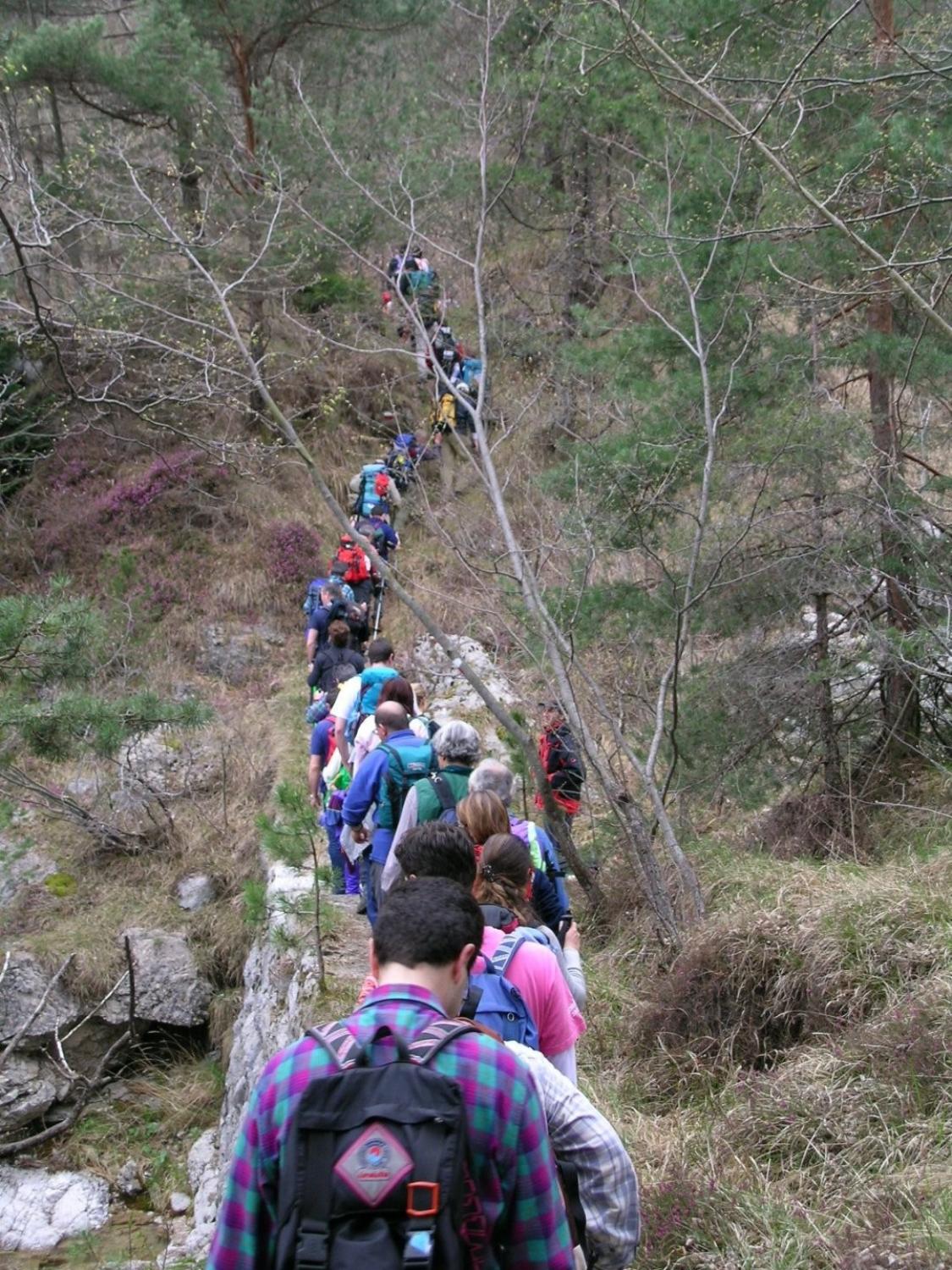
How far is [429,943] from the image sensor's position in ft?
6.60

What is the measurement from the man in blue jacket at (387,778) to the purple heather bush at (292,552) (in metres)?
11.1

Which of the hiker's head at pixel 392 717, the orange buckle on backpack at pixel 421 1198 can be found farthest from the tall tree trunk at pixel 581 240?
the orange buckle on backpack at pixel 421 1198

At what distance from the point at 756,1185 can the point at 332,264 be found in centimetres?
1571

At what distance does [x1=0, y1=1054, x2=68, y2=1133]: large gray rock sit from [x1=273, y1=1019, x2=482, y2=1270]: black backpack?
8902 mm

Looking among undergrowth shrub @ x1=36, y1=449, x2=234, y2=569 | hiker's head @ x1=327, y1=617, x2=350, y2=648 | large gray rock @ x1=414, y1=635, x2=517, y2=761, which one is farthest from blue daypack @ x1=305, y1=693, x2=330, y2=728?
undergrowth shrub @ x1=36, y1=449, x2=234, y2=569

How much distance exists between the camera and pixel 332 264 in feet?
56.1

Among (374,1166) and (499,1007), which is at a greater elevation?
(499,1007)

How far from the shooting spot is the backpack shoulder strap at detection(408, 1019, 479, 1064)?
178 centimetres

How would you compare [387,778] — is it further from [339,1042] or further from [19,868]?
[19,868]

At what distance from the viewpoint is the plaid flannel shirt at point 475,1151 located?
70.7 inches

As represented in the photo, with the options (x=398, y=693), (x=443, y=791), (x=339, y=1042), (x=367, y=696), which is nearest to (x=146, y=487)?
(x=367, y=696)

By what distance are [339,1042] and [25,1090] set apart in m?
9.02

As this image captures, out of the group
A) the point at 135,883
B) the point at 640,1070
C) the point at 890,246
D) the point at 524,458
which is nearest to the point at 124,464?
the point at 524,458

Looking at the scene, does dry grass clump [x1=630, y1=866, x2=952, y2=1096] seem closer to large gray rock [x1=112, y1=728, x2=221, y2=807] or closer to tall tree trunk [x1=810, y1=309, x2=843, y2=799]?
tall tree trunk [x1=810, y1=309, x2=843, y2=799]
